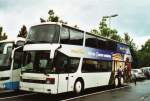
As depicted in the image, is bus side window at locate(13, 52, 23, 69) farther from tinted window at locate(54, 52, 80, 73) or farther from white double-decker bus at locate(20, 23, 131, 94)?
tinted window at locate(54, 52, 80, 73)

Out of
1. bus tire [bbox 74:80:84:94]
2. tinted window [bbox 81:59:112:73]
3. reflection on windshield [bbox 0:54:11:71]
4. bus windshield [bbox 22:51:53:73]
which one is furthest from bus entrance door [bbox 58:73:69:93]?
reflection on windshield [bbox 0:54:11:71]

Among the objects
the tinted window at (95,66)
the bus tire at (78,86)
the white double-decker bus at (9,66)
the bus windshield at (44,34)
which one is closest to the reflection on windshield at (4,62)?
the white double-decker bus at (9,66)

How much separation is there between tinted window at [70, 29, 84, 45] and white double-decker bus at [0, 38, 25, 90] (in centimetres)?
293

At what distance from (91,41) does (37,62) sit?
518 centimetres

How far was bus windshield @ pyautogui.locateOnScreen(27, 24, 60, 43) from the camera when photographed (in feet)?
53.8

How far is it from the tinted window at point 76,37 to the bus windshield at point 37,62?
2270 millimetres

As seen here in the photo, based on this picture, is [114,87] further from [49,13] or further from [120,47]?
[49,13]

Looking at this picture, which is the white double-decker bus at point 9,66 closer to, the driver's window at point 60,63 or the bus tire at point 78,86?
the driver's window at point 60,63

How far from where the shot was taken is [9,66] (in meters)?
17.3

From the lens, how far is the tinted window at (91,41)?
1978cm

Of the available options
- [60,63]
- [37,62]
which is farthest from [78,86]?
[37,62]

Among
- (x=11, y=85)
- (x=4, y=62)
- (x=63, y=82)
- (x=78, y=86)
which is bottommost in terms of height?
(x=78, y=86)

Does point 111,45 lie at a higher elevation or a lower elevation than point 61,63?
higher

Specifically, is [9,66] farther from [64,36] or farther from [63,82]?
[64,36]
